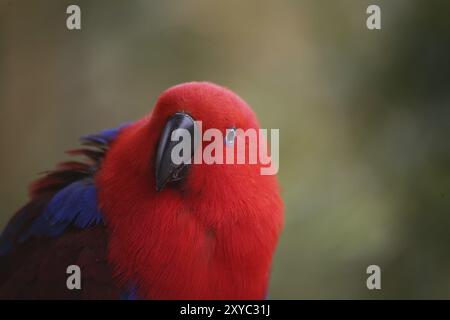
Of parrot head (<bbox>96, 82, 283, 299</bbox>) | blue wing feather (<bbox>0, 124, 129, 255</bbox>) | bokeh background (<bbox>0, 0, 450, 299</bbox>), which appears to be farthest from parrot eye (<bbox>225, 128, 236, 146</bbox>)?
bokeh background (<bbox>0, 0, 450, 299</bbox>)

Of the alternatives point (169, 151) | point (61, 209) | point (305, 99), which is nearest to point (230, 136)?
point (169, 151)

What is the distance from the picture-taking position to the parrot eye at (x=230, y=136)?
113 centimetres

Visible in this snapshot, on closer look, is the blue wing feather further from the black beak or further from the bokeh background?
the bokeh background

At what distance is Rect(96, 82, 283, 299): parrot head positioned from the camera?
3.64 ft

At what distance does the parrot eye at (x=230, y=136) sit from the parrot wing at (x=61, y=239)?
310 millimetres

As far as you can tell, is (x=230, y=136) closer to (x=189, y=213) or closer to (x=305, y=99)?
(x=189, y=213)

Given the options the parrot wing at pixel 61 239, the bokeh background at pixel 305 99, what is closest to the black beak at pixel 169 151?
the parrot wing at pixel 61 239

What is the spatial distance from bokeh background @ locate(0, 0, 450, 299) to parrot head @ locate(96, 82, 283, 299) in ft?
2.71

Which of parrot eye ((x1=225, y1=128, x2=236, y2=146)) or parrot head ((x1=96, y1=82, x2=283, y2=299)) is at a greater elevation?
parrot eye ((x1=225, y1=128, x2=236, y2=146))

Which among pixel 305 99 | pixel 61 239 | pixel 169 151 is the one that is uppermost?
pixel 305 99

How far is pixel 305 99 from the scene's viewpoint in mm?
1973

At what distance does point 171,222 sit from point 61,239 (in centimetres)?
27

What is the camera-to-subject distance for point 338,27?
192 cm
